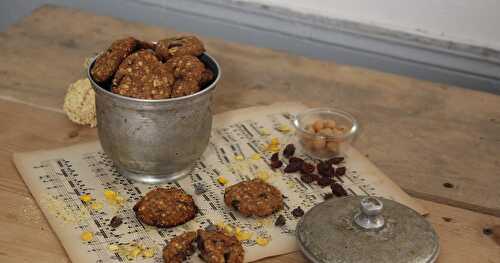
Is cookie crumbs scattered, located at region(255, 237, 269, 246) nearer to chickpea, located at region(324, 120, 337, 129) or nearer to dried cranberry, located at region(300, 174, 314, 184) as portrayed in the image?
dried cranberry, located at region(300, 174, 314, 184)

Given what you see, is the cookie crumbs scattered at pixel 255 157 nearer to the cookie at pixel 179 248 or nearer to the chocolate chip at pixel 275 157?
the chocolate chip at pixel 275 157

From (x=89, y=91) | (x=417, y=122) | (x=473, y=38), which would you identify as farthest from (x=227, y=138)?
(x=473, y=38)

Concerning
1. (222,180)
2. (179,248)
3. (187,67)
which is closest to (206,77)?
(187,67)

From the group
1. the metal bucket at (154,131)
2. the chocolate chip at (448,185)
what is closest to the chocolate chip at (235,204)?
the metal bucket at (154,131)

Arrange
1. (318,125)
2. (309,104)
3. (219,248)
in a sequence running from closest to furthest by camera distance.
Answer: (219,248) → (318,125) → (309,104)

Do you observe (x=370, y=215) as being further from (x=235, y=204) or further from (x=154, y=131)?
(x=154, y=131)

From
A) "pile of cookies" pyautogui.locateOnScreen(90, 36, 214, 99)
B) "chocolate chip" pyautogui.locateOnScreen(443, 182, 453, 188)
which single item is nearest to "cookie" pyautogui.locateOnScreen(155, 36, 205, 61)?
"pile of cookies" pyautogui.locateOnScreen(90, 36, 214, 99)
